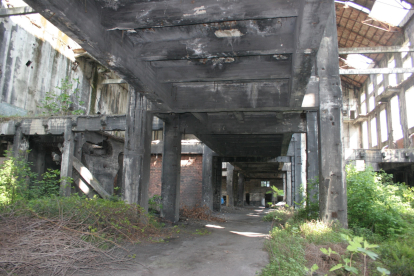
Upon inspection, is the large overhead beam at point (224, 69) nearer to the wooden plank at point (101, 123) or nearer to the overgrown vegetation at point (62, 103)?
the wooden plank at point (101, 123)

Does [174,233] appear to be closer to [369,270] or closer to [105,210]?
[105,210]

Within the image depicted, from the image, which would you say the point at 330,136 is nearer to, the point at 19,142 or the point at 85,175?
the point at 85,175

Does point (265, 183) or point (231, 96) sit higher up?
point (231, 96)

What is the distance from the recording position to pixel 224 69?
265 inches

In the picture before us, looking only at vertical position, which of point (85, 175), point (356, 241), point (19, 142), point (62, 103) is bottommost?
point (356, 241)

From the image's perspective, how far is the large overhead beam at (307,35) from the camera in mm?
3796

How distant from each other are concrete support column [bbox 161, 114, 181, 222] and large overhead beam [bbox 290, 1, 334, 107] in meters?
5.65

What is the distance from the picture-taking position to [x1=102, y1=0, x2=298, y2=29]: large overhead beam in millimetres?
4215

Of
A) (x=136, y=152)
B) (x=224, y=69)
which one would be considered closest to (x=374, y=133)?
(x=224, y=69)

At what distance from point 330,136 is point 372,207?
202 centimetres

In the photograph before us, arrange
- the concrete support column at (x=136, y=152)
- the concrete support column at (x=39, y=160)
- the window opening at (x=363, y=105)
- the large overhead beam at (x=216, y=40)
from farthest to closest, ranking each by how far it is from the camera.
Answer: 1. the window opening at (x=363, y=105)
2. the concrete support column at (x=39, y=160)
3. the concrete support column at (x=136, y=152)
4. the large overhead beam at (x=216, y=40)

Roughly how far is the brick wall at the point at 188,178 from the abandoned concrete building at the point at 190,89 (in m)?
0.06

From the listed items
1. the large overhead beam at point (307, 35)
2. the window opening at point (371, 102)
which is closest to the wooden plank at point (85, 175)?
the large overhead beam at point (307, 35)

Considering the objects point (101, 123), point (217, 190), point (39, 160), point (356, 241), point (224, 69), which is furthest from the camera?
point (217, 190)
